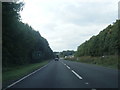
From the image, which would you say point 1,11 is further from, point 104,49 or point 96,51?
point 96,51

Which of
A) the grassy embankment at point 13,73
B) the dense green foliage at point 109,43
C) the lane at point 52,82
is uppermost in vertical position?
the dense green foliage at point 109,43

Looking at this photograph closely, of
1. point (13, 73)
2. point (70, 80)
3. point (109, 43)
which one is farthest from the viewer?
point (109, 43)

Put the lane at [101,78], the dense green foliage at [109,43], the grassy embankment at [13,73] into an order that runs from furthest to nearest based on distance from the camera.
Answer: the dense green foliage at [109,43] < the grassy embankment at [13,73] < the lane at [101,78]

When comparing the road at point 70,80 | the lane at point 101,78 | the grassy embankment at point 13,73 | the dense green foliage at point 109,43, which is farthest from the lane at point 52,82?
the dense green foliage at point 109,43

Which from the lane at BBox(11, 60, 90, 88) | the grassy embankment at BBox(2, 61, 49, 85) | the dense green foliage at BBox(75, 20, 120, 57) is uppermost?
the dense green foliage at BBox(75, 20, 120, 57)

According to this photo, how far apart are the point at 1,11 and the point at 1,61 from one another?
12.1 meters

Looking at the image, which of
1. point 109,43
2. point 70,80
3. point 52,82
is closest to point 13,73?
point 70,80

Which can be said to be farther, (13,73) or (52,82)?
(13,73)

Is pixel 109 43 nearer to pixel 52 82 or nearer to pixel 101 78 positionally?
pixel 101 78

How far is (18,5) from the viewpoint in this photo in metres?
41.4


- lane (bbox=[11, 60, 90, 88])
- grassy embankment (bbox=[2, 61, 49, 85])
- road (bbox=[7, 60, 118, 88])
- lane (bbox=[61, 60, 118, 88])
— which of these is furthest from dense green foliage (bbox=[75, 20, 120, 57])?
lane (bbox=[11, 60, 90, 88])

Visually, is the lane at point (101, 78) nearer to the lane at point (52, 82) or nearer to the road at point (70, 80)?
the road at point (70, 80)

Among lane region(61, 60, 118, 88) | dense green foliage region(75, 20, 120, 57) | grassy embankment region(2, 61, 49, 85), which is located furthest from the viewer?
dense green foliage region(75, 20, 120, 57)

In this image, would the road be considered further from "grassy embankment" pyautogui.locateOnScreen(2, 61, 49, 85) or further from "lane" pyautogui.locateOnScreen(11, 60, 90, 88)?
"grassy embankment" pyautogui.locateOnScreen(2, 61, 49, 85)
